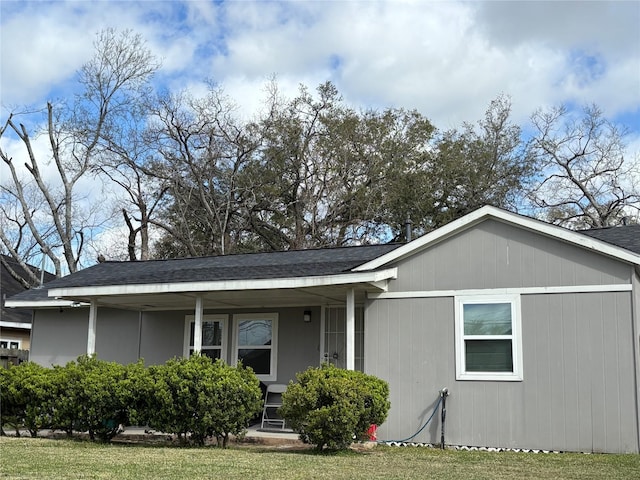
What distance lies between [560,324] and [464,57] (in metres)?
8.86

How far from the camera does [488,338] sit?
32.5 ft

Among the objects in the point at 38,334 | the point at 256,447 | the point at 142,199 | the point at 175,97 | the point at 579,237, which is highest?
the point at 175,97

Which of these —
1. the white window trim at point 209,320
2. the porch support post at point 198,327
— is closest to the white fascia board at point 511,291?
the porch support post at point 198,327

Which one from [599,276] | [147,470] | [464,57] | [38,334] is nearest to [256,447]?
[147,470]

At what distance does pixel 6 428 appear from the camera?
11.5 meters

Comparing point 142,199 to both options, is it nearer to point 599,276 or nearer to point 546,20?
point 546,20

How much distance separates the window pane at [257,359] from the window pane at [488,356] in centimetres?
429

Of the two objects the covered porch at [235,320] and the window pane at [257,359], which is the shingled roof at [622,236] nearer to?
the covered porch at [235,320]

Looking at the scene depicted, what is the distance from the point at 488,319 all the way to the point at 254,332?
4.85 m

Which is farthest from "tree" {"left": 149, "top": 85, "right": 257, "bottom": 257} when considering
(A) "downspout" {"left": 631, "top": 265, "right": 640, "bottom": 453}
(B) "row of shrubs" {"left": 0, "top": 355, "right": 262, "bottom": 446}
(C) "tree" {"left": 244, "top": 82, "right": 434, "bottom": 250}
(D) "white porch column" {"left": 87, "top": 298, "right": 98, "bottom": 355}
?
(A) "downspout" {"left": 631, "top": 265, "right": 640, "bottom": 453}

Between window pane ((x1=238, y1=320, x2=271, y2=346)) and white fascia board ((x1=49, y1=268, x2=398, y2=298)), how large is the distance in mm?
2384

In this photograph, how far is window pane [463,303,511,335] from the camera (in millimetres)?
9875

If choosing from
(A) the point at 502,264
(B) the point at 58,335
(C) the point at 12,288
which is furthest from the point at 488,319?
(C) the point at 12,288

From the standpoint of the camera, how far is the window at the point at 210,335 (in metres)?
13.4
